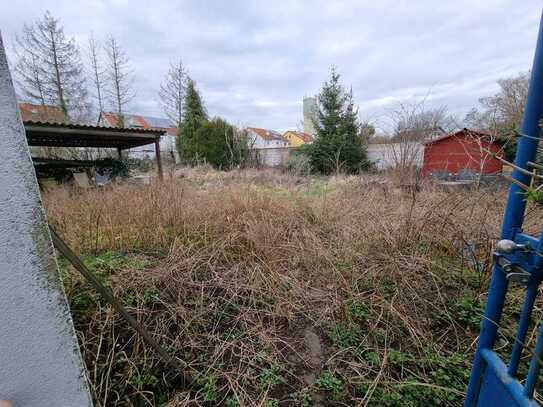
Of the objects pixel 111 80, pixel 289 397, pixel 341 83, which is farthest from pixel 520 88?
pixel 111 80

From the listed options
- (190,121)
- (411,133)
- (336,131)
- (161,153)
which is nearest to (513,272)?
(411,133)

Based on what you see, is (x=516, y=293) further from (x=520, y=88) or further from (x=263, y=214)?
(x=520, y=88)

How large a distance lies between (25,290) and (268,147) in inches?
904

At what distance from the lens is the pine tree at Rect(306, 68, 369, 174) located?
37.3 ft

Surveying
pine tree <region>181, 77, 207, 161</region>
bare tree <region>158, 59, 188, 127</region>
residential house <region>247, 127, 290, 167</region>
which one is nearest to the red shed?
residential house <region>247, 127, 290, 167</region>

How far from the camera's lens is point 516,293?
1639 millimetres

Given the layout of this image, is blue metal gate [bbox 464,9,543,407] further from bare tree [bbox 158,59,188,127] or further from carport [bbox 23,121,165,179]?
bare tree [bbox 158,59,188,127]

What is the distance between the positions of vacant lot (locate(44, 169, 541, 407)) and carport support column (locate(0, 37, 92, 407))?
0.48 meters

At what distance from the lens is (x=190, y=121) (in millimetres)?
15492

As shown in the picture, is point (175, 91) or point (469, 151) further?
point (175, 91)

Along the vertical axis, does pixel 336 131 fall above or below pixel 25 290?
above

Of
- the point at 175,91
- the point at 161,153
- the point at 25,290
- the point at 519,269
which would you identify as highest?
the point at 175,91

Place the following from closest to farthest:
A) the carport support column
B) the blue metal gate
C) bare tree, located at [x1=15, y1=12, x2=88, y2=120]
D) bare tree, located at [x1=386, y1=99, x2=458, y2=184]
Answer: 1. the blue metal gate
2. the carport support column
3. bare tree, located at [x1=386, y1=99, x2=458, y2=184]
4. bare tree, located at [x1=15, y1=12, x2=88, y2=120]

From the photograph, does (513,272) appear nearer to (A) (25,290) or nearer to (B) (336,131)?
(A) (25,290)
